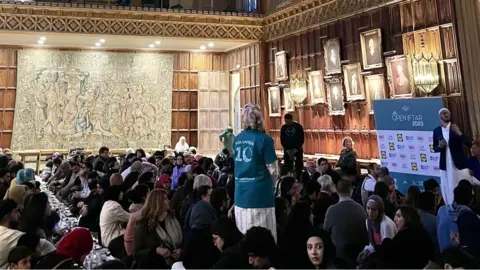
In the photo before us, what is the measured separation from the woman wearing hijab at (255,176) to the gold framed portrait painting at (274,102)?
1135 cm

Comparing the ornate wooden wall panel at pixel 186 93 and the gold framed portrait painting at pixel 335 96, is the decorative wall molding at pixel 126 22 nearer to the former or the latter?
the ornate wooden wall panel at pixel 186 93

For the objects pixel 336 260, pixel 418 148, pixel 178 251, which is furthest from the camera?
pixel 418 148

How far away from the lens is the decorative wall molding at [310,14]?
12.3 metres

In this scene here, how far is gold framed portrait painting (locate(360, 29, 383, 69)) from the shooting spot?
11297 mm

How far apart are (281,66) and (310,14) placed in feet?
7.43

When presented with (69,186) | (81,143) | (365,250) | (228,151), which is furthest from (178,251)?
(81,143)

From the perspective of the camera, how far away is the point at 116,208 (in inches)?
201

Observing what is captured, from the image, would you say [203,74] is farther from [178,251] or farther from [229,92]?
[178,251]

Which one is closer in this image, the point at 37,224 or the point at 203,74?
the point at 37,224

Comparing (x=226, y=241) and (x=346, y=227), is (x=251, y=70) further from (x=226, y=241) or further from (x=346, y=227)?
(x=226, y=241)

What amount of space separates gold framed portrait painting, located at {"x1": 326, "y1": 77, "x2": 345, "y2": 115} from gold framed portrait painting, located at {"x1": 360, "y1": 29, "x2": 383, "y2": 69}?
1275 mm

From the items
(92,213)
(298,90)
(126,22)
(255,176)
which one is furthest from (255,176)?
(126,22)

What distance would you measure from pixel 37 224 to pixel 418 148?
794cm

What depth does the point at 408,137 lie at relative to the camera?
945 centimetres
